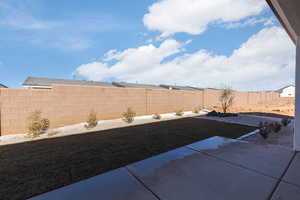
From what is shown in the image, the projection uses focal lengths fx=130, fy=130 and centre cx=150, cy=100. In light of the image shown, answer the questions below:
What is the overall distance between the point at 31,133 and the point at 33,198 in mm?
5363

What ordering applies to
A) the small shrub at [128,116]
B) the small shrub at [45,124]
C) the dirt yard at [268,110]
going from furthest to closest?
the dirt yard at [268,110]
the small shrub at [128,116]
the small shrub at [45,124]

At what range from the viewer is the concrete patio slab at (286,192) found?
1.58 metres

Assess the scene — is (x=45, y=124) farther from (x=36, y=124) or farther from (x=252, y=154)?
(x=252, y=154)

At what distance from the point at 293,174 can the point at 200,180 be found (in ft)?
Answer: 5.18

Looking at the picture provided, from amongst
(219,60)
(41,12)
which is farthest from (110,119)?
(219,60)

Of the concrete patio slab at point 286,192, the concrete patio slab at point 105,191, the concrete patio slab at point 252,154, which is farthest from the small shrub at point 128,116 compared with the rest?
the concrete patio slab at point 286,192

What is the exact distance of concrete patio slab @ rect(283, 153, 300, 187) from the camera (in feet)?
6.27

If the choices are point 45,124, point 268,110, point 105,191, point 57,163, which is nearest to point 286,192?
point 105,191

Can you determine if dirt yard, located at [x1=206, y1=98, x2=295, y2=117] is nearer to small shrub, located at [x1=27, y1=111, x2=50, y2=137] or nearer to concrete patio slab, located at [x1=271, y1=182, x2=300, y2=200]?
concrete patio slab, located at [x1=271, y1=182, x2=300, y2=200]

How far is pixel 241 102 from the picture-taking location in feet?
73.2

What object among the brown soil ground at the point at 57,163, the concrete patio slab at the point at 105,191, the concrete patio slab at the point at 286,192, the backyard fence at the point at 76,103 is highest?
the backyard fence at the point at 76,103

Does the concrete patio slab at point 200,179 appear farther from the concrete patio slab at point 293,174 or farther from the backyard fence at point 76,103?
the backyard fence at point 76,103

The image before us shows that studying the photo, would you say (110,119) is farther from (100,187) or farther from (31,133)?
(100,187)

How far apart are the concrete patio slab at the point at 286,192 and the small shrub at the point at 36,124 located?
294 inches
